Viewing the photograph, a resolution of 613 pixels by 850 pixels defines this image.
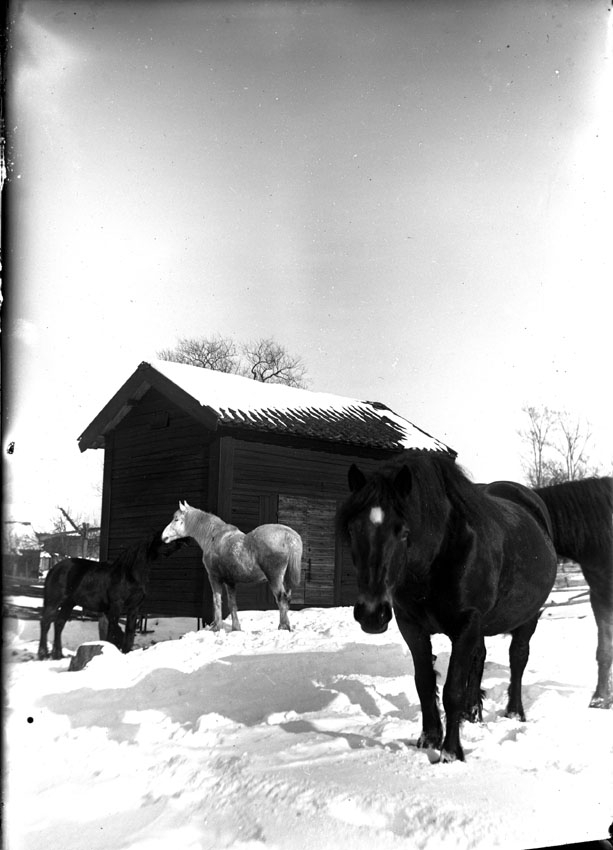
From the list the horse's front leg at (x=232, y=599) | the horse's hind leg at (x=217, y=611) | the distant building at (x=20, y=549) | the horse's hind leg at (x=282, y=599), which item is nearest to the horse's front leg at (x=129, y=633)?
the horse's hind leg at (x=217, y=611)

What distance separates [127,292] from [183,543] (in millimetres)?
1330

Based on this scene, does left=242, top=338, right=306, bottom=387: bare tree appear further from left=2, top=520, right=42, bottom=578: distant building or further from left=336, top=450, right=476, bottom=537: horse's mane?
left=2, top=520, right=42, bottom=578: distant building

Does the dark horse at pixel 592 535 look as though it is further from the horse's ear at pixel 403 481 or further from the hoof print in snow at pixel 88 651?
the hoof print in snow at pixel 88 651

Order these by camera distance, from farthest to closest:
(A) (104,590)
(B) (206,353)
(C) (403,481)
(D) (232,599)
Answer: (D) (232,599), (B) (206,353), (A) (104,590), (C) (403,481)

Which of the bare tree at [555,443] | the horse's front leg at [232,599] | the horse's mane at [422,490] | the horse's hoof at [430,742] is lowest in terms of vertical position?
A: the horse's hoof at [430,742]

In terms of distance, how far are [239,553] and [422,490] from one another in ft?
4.50

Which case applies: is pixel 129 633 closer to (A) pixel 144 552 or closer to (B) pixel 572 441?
(A) pixel 144 552

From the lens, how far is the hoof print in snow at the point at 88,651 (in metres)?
2.96

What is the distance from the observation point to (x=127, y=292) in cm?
286

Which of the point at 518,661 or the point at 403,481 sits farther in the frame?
the point at 518,661

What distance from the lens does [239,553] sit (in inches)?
142

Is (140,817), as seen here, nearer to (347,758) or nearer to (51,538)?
(347,758)

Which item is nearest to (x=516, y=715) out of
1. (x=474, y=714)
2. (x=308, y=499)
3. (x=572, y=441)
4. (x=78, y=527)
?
(x=474, y=714)

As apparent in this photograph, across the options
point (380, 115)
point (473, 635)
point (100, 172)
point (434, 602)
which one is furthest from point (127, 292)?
point (473, 635)
